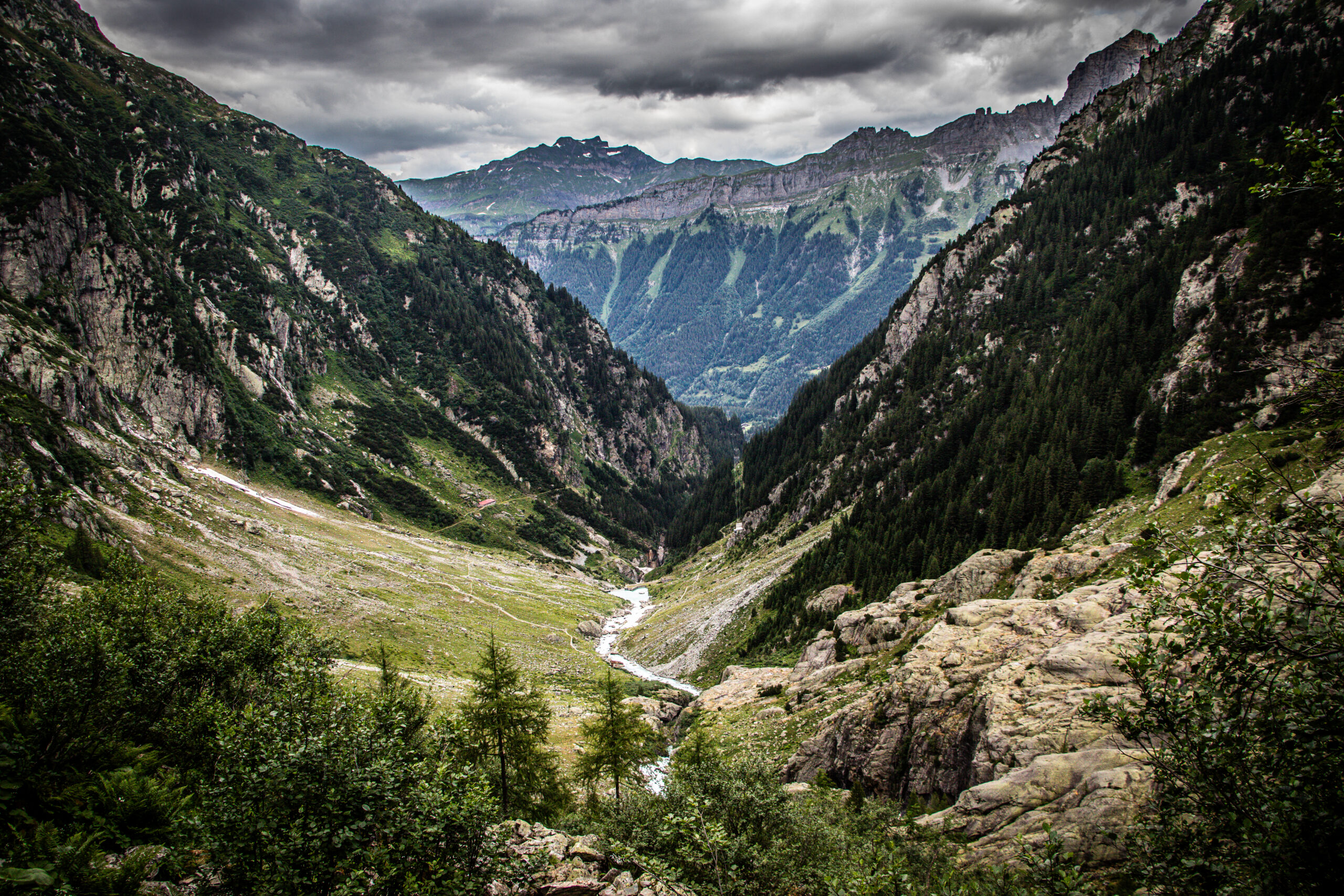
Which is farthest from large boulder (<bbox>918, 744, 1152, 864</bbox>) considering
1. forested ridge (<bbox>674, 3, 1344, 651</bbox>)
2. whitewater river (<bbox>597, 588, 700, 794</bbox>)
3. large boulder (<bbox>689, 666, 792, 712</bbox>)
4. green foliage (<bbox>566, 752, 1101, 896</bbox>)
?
large boulder (<bbox>689, 666, 792, 712</bbox>)

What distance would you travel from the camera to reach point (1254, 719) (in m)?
11.0

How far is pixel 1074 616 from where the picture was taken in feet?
108

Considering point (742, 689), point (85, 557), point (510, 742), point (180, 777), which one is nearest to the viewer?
point (180, 777)

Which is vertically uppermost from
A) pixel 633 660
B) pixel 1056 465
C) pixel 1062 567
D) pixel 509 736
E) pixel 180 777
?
pixel 1056 465

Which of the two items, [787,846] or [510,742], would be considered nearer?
[787,846]

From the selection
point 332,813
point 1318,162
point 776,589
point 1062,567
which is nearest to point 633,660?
point 776,589

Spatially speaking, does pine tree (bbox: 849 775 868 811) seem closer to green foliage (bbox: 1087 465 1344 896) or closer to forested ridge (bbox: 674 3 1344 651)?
green foliage (bbox: 1087 465 1344 896)

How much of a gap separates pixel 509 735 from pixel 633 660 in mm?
82665

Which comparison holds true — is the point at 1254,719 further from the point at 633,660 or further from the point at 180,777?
the point at 633,660

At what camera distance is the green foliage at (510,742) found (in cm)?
3372

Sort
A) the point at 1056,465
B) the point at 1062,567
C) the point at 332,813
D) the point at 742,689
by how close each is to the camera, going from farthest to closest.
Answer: the point at 1056,465
the point at 742,689
the point at 1062,567
the point at 332,813

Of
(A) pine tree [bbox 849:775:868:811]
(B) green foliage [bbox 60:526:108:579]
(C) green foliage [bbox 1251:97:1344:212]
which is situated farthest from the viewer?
(B) green foliage [bbox 60:526:108:579]

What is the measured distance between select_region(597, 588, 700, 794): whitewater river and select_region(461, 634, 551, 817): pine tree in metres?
13.5

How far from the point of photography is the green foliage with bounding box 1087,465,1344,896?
977 centimetres
